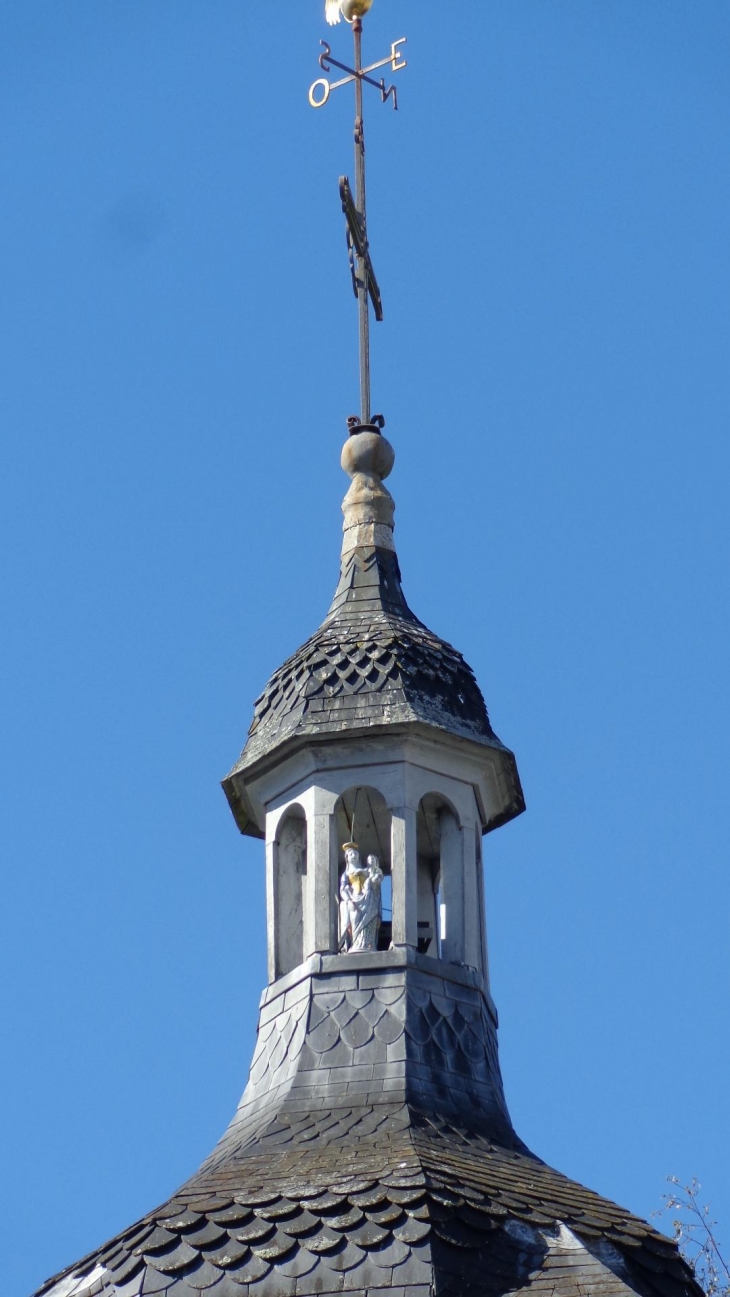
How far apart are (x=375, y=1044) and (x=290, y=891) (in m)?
2.07

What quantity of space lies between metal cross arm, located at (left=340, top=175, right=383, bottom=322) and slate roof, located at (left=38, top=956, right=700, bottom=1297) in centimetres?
645

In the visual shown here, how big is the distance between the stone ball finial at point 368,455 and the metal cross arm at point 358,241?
4.20 ft

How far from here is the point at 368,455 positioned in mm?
29328

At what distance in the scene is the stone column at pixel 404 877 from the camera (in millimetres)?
26453

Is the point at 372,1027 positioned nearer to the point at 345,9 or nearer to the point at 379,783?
the point at 379,783

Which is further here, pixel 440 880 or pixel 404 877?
pixel 440 880

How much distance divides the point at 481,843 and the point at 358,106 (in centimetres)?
655

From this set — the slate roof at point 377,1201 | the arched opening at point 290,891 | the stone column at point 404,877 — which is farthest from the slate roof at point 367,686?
the slate roof at point 377,1201

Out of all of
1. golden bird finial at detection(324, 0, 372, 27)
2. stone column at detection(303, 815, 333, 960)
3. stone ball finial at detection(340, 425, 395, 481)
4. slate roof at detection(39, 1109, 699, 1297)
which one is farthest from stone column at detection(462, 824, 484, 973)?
golden bird finial at detection(324, 0, 372, 27)

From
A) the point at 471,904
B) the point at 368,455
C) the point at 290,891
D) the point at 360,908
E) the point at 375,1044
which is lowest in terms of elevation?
the point at 375,1044

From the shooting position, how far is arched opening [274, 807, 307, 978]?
27156 millimetres

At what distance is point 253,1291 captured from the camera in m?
23.3

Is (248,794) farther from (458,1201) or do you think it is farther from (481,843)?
(458,1201)

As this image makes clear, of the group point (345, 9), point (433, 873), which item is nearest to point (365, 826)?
point (433, 873)
